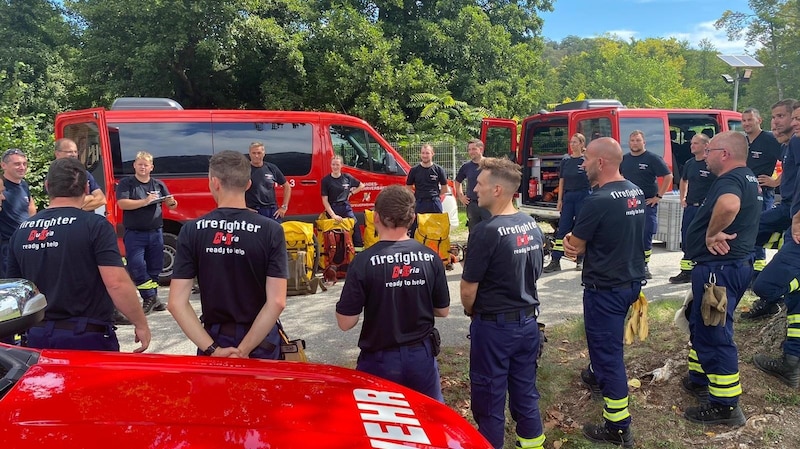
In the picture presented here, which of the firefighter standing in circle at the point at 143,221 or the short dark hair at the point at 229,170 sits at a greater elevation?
the short dark hair at the point at 229,170

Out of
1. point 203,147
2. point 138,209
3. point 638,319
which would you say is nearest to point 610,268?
point 638,319

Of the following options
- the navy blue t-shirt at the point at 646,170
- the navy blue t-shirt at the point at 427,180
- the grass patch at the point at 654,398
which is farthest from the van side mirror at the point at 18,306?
the navy blue t-shirt at the point at 646,170

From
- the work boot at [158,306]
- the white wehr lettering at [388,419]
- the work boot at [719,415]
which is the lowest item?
Answer: the work boot at [719,415]

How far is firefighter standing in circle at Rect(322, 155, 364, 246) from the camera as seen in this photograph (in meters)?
→ 7.43

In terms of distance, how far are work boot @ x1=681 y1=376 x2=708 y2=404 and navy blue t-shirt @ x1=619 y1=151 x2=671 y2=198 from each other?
11.1ft

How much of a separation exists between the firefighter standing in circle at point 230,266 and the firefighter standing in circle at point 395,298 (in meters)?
0.38

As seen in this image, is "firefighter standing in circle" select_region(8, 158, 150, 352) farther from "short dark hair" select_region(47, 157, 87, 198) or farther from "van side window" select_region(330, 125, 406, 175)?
"van side window" select_region(330, 125, 406, 175)

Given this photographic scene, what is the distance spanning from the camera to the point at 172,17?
1505 cm

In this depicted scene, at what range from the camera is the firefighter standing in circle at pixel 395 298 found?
2641 mm

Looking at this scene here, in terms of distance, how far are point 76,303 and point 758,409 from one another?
4214 millimetres

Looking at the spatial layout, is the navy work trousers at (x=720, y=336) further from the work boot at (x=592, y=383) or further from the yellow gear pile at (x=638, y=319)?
the work boot at (x=592, y=383)

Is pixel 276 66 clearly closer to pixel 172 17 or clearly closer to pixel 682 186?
pixel 172 17

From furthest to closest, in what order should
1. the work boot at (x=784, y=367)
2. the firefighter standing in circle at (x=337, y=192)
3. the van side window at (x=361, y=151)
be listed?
the van side window at (x=361, y=151)
the firefighter standing in circle at (x=337, y=192)
the work boot at (x=784, y=367)

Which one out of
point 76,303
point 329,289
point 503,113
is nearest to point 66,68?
point 503,113
